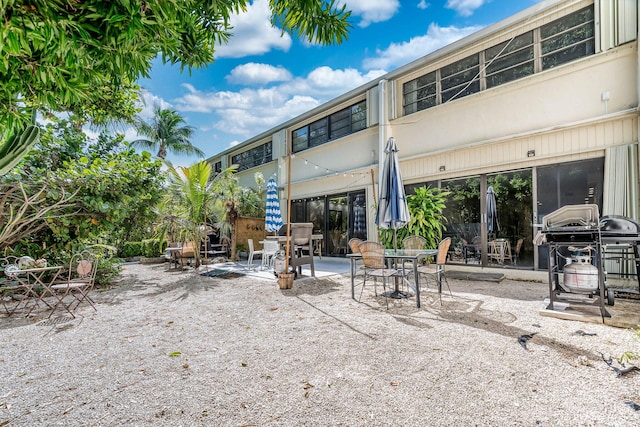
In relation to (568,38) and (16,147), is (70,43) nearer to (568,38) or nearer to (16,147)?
(16,147)

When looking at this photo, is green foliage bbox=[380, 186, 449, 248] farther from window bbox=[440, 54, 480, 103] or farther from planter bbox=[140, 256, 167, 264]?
planter bbox=[140, 256, 167, 264]

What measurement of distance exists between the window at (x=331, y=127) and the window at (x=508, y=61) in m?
1.78

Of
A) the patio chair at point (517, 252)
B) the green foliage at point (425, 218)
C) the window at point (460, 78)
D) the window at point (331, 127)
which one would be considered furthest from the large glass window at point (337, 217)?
the patio chair at point (517, 252)

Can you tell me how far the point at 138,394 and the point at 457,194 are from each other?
8.42 m

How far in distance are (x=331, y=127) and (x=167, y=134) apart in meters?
15.7

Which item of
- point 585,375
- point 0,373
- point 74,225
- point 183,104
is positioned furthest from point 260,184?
point 585,375

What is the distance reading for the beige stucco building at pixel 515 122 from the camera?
240 inches

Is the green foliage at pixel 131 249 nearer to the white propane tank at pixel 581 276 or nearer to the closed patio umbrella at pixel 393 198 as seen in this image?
the closed patio umbrella at pixel 393 198

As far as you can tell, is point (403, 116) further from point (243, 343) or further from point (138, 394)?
point (138, 394)

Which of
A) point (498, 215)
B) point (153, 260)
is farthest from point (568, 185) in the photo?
point (153, 260)

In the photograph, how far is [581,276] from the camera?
428 centimetres

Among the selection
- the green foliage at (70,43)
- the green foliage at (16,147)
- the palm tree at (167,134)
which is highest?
the palm tree at (167,134)

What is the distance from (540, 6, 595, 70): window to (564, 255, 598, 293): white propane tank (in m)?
5.08

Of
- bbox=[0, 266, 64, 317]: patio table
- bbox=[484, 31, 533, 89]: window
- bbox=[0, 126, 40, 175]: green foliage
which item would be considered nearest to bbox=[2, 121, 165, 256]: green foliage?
bbox=[0, 266, 64, 317]: patio table
